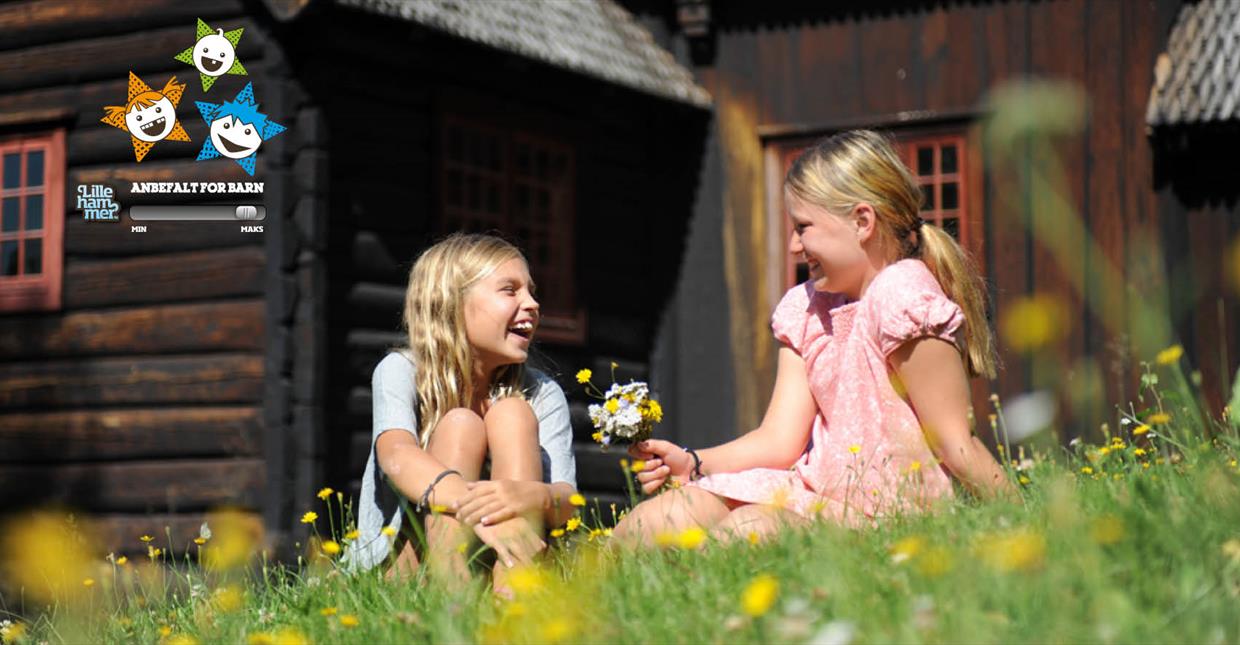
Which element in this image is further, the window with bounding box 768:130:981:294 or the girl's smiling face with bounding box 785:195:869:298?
the window with bounding box 768:130:981:294

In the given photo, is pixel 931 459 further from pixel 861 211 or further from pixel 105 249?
pixel 105 249

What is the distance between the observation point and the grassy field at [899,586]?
2182 millimetres

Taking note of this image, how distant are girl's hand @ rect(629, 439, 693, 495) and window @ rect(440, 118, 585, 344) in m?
4.49

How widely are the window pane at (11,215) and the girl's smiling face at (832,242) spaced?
5.45m

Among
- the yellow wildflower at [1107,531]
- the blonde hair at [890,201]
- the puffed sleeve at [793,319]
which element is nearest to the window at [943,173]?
the puffed sleeve at [793,319]

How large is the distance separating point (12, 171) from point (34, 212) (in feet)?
1.04

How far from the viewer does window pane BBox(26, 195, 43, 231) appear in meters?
7.59

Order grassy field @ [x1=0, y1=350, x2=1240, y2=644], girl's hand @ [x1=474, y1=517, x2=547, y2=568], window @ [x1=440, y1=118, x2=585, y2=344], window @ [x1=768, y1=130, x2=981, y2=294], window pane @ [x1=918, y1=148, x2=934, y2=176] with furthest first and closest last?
window pane @ [x1=918, y1=148, x2=934, y2=176] < window @ [x1=768, y1=130, x2=981, y2=294] < window @ [x1=440, y1=118, x2=585, y2=344] < girl's hand @ [x1=474, y1=517, x2=547, y2=568] < grassy field @ [x1=0, y1=350, x2=1240, y2=644]

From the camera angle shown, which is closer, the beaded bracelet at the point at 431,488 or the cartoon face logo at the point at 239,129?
the beaded bracelet at the point at 431,488

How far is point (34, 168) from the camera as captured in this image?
764 centimetres

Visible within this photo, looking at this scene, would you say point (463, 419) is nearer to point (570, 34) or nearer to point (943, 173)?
point (570, 34)

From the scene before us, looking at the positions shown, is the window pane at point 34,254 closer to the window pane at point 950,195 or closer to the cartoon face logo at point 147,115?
the cartoon face logo at point 147,115

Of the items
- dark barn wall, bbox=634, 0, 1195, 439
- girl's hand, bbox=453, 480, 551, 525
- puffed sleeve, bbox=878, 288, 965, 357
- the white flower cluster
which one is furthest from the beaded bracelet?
dark barn wall, bbox=634, 0, 1195, 439

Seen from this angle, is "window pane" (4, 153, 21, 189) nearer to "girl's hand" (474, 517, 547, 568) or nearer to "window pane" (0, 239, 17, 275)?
"window pane" (0, 239, 17, 275)
